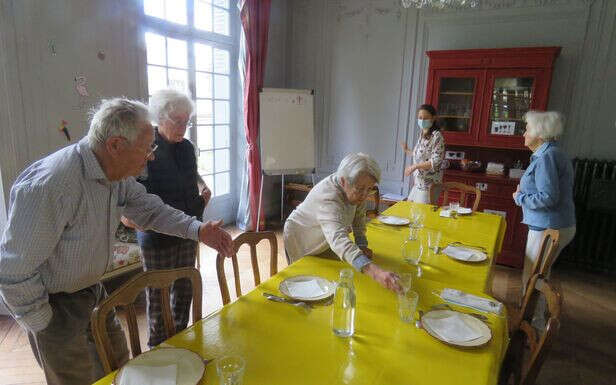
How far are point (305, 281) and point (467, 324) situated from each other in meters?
0.65

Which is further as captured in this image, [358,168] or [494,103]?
[494,103]

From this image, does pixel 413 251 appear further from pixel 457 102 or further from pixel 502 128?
pixel 457 102

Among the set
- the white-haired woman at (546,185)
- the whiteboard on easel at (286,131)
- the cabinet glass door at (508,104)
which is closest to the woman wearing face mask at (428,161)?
the cabinet glass door at (508,104)

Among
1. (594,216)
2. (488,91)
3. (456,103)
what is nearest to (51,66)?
(456,103)

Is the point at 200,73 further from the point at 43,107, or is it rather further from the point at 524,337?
the point at 524,337

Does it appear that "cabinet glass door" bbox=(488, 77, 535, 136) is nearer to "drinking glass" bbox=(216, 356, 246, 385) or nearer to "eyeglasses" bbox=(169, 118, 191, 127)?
"eyeglasses" bbox=(169, 118, 191, 127)

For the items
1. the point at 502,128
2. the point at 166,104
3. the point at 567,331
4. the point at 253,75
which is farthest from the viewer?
the point at 253,75

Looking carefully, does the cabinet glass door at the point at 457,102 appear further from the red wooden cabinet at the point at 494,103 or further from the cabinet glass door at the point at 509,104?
the cabinet glass door at the point at 509,104

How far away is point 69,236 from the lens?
123cm

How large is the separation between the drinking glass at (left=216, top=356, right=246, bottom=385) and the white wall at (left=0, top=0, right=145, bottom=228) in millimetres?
2287

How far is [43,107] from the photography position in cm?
260

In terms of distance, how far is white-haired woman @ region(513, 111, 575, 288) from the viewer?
2.44 m

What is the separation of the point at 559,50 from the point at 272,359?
12.7 feet

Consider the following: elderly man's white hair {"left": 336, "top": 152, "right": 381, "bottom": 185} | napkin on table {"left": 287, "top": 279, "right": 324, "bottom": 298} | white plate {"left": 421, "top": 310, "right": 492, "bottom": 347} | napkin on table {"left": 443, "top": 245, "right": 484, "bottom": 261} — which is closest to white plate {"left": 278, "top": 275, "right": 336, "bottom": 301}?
napkin on table {"left": 287, "top": 279, "right": 324, "bottom": 298}
